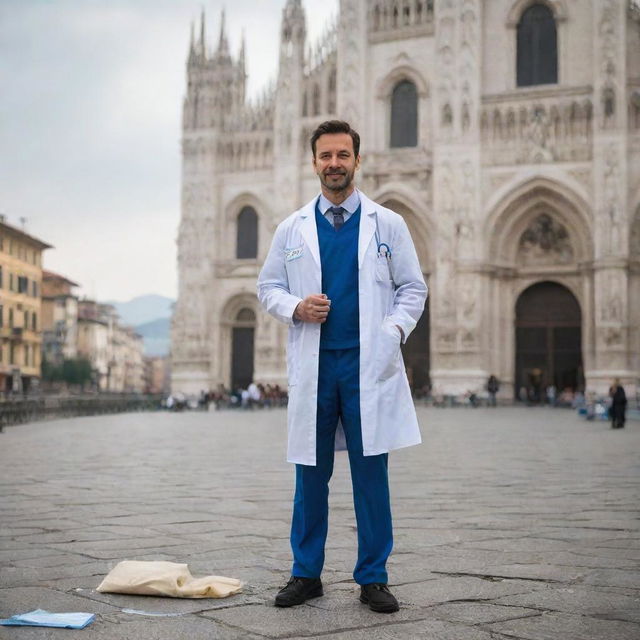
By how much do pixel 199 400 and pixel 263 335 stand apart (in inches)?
146

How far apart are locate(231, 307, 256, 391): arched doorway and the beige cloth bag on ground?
116ft

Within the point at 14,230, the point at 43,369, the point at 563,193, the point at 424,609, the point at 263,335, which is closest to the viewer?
the point at 424,609

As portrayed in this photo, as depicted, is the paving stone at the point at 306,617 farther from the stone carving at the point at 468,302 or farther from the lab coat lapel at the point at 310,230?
the stone carving at the point at 468,302

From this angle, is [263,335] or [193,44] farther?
[193,44]

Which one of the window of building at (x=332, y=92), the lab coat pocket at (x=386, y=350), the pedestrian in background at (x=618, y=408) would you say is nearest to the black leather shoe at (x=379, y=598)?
the lab coat pocket at (x=386, y=350)

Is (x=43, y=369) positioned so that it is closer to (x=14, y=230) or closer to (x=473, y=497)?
(x=14, y=230)

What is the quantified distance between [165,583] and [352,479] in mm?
870

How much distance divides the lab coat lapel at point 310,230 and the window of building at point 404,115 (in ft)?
111

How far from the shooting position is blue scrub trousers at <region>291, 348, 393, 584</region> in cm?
387

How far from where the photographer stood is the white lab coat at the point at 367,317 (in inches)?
152

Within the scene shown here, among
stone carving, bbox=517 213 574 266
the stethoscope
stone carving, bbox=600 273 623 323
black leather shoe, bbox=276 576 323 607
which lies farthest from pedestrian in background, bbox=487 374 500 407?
black leather shoe, bbox=276 576 323 607

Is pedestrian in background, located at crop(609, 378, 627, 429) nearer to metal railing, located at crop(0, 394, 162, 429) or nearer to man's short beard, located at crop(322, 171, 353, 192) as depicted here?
metal railing, located at crop(0, 394, 162, 429)

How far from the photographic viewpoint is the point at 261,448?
13508 mm

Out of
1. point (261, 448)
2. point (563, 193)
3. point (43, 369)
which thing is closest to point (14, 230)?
point (43, 369)
